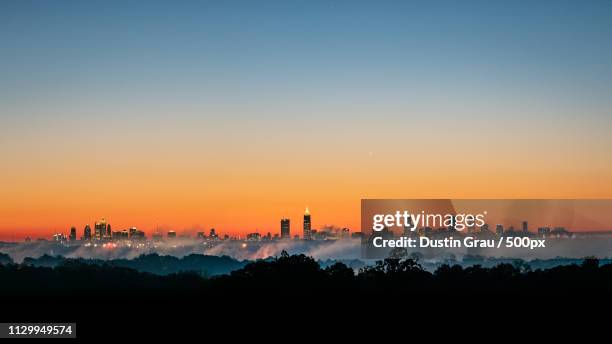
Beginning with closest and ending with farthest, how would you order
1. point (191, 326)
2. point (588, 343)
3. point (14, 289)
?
point (588, 343) → point (191, 326) → point (14, 289)

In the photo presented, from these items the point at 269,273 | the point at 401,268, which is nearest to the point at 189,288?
the point at 269,273

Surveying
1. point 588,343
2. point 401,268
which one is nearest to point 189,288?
point 401,268

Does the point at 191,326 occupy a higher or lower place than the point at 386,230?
lower

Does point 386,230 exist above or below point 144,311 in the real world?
above

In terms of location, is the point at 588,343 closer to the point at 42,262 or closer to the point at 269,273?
the point at 269,273

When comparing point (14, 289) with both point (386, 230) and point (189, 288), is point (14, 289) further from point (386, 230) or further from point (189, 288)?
point (386, 230)

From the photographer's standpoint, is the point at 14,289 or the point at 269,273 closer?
the point at 269,273

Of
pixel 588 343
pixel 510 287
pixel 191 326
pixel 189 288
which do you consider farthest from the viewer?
pixel 189 288
